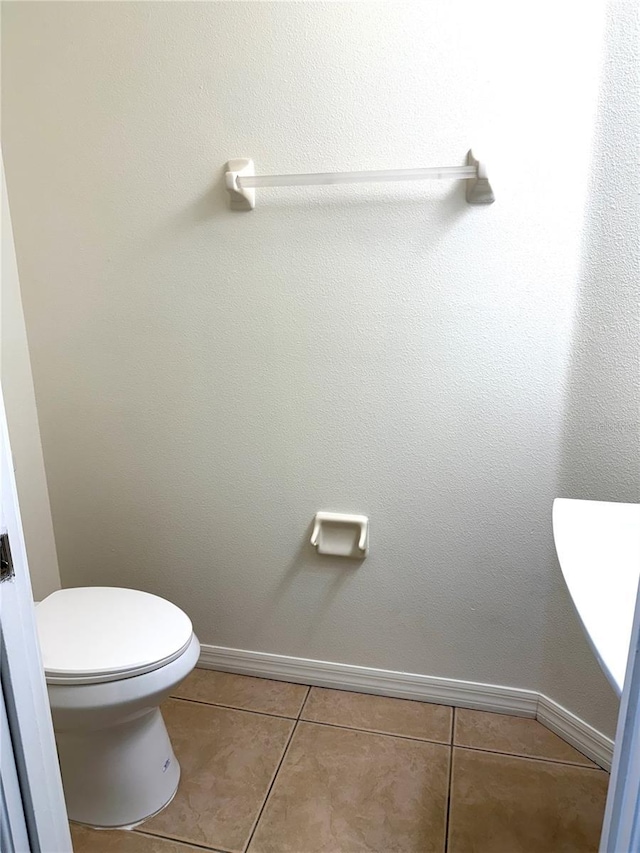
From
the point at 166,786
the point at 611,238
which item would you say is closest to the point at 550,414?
the point at 611,238

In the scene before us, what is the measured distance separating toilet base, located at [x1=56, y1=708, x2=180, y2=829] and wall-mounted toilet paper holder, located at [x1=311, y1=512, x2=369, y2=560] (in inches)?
23.8

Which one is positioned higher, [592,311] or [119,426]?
[592,311]

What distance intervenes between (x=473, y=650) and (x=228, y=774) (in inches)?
28.9

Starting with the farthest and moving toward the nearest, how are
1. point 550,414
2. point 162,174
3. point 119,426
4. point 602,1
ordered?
1. point 119,426
2. point 162,174
3. point 550,414
4. point 602,1

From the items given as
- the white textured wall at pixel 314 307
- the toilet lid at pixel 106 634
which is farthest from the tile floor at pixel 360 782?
the toilet lid at pixel 106 634

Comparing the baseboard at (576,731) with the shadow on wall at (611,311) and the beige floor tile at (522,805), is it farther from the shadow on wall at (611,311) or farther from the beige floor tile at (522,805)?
the shadow on wall at (611,311)

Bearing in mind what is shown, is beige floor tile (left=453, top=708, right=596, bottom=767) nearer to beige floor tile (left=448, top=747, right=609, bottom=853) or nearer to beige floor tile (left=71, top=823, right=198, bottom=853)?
beige floor tile (left=448, top=747, right=609, bottom=853)

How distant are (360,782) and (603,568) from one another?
89 cm

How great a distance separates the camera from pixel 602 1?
124 centimetres

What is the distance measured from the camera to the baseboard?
1506 millimetres

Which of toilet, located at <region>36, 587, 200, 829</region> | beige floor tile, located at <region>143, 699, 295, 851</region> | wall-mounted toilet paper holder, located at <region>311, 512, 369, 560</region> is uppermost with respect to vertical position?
wall-mounted toilet paper holder, located at <region>311, 512, 369, 560</region>

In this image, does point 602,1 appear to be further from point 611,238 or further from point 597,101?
point 611,238

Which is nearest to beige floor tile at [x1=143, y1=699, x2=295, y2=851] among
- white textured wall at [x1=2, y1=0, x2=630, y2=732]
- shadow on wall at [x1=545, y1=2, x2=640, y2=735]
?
white textured wall at [x1=2, y1=0, x2=630, y2=732]

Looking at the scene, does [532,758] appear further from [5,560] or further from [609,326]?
[5,560]
